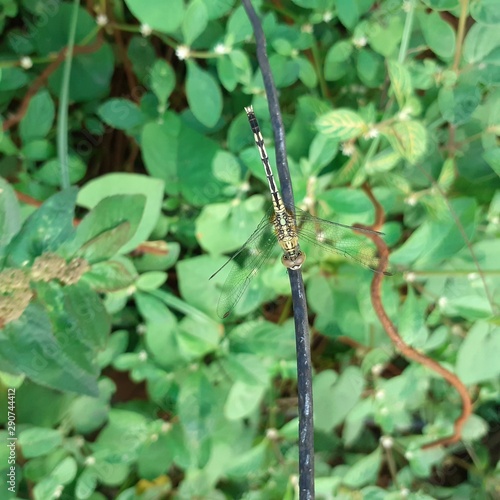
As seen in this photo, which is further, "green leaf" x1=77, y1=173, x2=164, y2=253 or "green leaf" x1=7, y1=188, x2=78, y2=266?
"green leaf" x1=77, y1=173, x2=164, y2=253

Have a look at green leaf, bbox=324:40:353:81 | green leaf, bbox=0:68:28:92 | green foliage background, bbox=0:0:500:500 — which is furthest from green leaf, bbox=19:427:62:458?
green leaf, bbox=324:40:353:81

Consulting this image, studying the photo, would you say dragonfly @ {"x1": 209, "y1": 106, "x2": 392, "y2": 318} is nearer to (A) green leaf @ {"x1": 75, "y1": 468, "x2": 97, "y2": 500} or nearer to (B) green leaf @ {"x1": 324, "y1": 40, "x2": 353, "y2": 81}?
→ (B) green leaf @ {"x1": 324, "y1": 40, "x2": 353, "y2": 81}

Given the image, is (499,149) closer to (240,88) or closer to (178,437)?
(240,88)

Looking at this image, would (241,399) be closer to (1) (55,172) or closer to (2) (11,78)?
(1) (55,172)

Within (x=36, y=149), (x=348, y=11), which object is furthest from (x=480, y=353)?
(x=36, y=149)

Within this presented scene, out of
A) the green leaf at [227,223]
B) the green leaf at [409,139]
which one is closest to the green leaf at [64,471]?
the green leaf at [227,223]

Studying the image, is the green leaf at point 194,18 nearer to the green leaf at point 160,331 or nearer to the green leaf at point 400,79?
the green leaf at point 400,79
